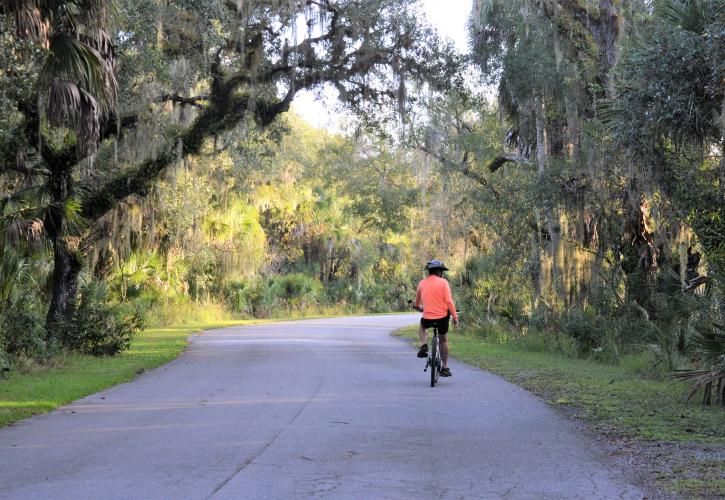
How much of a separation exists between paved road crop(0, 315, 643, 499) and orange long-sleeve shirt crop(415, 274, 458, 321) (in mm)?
1160

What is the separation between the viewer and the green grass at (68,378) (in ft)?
35.9

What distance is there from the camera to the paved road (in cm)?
631

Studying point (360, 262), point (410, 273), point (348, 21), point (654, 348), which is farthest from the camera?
point (410, 273)

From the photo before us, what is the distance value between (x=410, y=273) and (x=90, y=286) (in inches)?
1690

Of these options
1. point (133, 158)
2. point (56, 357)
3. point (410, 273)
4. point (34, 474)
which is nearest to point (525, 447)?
point (34, 474)

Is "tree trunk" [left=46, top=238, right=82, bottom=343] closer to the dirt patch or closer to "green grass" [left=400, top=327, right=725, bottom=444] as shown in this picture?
"green grass" [left=400, top=327, right=725, bottom=444]

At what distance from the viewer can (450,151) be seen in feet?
96.4

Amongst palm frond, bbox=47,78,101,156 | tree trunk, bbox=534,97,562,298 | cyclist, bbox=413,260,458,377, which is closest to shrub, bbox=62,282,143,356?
palm frond, bbox=47,78,101,156

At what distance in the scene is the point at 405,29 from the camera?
19.4 m

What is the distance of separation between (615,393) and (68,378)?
905 centimetres

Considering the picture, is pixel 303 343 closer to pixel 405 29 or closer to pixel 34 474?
pixel 405 29

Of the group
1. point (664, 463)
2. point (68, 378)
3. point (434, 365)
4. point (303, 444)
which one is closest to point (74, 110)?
point (68, 378)

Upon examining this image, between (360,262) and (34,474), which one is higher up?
(360,262)

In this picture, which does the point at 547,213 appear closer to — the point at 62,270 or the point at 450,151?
the point at 450,151
